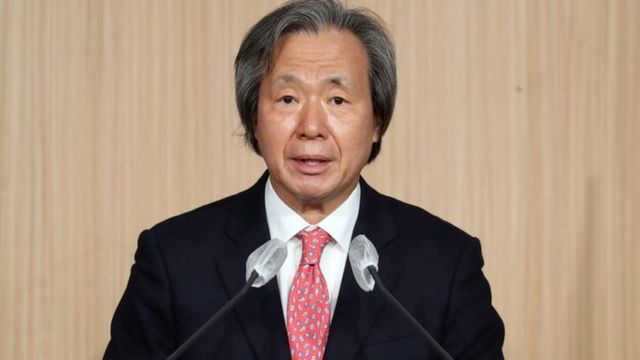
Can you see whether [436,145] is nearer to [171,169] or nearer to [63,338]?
[171,169]

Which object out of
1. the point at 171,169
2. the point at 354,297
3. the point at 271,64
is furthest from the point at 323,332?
the point at 171,169

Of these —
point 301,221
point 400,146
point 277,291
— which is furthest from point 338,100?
point 400,146

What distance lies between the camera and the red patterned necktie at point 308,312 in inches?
63.1

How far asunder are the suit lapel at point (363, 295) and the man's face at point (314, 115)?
9 cm

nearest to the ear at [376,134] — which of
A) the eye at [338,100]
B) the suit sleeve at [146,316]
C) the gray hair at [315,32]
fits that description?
the gray hair at [315,32]

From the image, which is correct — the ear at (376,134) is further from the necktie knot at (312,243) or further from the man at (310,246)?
the necktie knot at (312,243)

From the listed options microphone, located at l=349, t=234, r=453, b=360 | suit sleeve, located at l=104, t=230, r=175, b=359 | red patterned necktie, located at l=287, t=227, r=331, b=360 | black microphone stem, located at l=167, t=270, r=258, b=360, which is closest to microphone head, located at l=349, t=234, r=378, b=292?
microphone, located at l=349, t=234, r=453, b=360

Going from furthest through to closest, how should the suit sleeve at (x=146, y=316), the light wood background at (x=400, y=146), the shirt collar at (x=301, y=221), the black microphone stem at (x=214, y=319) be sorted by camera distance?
1. the light wood background at (x=400, y=146)
2. the shirt collar at (x=301, y=221)
3. the suit sleeve at (x=146, y=316)
4. the black microphone stem at (x=214, y=319)

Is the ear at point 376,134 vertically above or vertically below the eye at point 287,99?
below

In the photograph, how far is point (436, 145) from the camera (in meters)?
2.20

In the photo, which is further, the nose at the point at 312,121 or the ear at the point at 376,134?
the ear at the point at 376,134

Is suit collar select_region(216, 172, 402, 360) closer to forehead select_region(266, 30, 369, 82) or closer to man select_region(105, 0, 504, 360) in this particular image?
man select_region(105, 0, 504, 360)

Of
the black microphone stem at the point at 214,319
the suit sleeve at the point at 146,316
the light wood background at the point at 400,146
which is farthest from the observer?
the light wood background at the point at 400,146

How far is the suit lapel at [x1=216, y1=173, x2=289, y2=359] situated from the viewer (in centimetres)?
160
